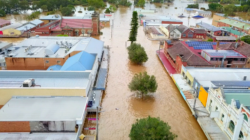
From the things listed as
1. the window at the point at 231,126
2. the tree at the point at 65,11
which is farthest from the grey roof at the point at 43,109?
the tree at the point at 65,11

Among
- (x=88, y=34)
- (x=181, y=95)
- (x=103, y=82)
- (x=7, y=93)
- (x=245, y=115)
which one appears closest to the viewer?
(x=245, y=115)

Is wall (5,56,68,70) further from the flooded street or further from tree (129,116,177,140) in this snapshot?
tree (129,116,177,140)

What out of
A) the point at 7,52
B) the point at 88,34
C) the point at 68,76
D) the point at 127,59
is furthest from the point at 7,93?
the point at 88,34

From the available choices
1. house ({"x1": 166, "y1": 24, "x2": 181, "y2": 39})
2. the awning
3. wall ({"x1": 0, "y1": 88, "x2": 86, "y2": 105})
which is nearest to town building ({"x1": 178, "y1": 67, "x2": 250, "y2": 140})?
the awning

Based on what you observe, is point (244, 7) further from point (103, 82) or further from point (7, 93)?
point (7, 93)

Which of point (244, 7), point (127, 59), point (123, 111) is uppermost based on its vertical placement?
point (244, 7)

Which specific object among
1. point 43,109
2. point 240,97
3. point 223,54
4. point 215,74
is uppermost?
point 223,54

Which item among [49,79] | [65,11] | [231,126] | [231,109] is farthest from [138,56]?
[65,11]

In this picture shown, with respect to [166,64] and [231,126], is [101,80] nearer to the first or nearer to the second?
[166,64]
